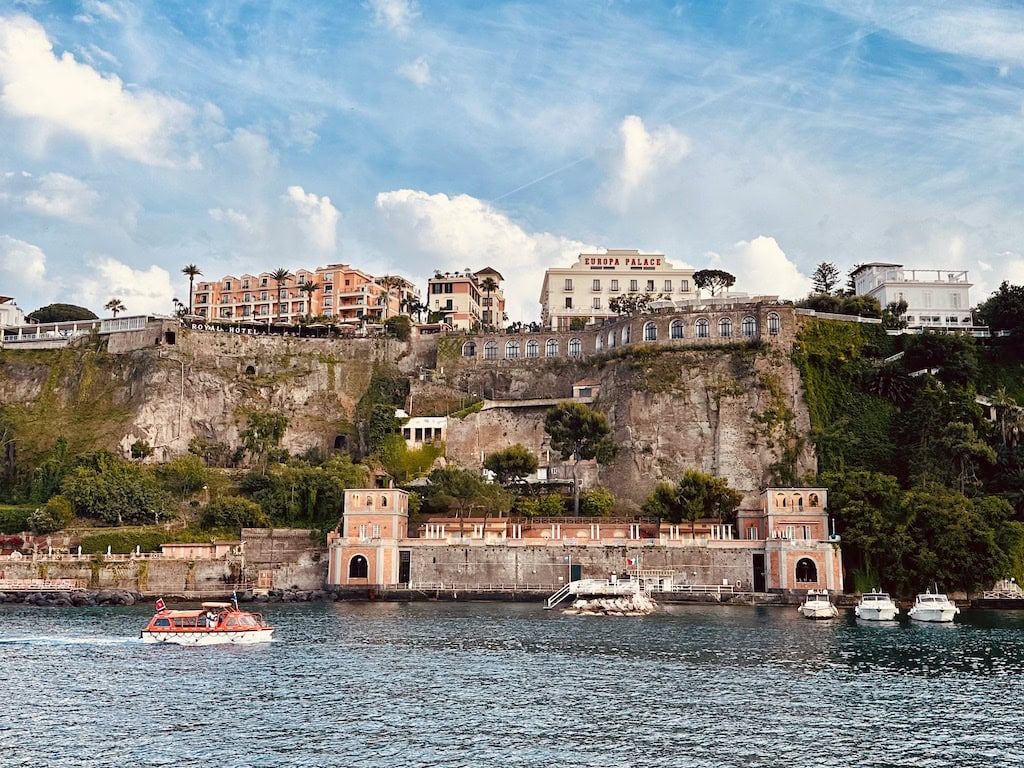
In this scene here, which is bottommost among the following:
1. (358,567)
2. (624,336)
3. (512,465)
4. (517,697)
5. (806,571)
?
(517,697)

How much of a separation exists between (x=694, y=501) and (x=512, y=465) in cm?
1617

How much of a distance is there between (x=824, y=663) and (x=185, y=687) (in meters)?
24.8

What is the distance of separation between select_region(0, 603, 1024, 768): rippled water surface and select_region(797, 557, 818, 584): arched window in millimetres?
16527

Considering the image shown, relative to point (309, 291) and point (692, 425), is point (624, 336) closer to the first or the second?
point (692, 425)

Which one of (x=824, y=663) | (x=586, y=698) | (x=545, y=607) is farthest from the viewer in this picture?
(x=545, y=607)

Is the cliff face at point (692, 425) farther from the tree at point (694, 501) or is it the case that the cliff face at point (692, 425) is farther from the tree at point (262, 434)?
the tree at point (262, 434)

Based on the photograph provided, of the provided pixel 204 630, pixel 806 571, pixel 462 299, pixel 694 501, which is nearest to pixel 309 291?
pixel 462 299

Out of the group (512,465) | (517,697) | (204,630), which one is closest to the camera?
(517,697)

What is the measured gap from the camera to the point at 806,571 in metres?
72.8

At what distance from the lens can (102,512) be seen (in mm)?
83688

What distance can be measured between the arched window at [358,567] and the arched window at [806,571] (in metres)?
30.1

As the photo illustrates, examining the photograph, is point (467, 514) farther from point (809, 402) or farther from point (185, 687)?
point (185, 687)

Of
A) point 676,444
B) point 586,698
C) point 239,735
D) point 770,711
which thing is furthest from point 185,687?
point 676,444

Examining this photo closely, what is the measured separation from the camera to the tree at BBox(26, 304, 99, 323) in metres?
132
